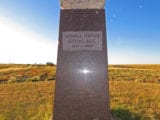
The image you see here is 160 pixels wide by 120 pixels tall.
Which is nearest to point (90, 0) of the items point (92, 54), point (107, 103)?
point (92, 54)

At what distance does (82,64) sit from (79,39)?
0.95 m

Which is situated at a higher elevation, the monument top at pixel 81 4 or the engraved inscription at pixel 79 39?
the monument top at pixel 81 4

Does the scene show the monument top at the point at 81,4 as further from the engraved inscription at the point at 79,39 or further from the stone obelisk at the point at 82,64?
the engraved inscription at the point at 79,39

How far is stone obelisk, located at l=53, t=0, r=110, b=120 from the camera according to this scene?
9.56 meters

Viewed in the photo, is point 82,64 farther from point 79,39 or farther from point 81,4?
point 81,4

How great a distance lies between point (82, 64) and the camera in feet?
31.9

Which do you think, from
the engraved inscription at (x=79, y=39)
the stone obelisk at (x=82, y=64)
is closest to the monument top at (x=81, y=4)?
the stone obelisk at (x=82, y=64)

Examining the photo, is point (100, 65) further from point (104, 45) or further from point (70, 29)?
point (70, 29)

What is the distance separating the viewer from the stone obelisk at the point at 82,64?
956 cm

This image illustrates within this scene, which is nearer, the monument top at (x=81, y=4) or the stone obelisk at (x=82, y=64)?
the stone obelisk at (x=82, y=64)

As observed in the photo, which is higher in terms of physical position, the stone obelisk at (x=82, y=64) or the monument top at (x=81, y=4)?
the monument top at (x=81, y=4)

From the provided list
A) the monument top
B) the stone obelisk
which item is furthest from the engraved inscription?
the monument top

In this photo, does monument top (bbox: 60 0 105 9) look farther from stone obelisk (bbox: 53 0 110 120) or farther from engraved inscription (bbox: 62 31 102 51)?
engraved inscription (bbox: 62 31 102 51)

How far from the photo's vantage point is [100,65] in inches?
378
